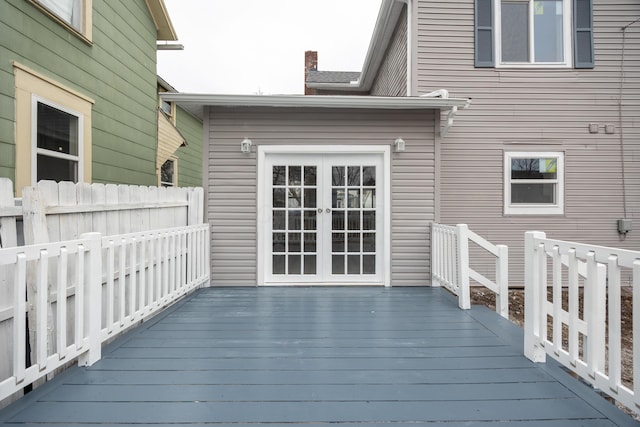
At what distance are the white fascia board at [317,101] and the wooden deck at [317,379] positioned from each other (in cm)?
249

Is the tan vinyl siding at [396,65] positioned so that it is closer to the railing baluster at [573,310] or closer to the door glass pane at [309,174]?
the door glass pane at [309,174]

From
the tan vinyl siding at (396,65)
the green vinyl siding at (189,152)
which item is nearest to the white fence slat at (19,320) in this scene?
the tan vinyl siding at (396,65)

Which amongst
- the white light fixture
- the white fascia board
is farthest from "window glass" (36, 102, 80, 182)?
the white light fixture

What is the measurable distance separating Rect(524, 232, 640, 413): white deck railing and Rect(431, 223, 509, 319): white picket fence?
1.11 meters

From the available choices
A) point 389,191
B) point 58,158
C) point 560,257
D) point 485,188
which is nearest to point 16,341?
point 560,257

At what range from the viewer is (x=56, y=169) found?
4.49 meters

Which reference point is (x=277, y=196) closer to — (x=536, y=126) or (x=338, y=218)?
(x=338, y=218)

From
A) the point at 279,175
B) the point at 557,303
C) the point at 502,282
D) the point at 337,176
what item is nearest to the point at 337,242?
the point at 337,176

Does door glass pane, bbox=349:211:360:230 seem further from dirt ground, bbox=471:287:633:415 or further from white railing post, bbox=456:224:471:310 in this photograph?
dirt ground, bbox=471:287:633:415

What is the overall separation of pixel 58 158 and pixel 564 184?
6.88 m

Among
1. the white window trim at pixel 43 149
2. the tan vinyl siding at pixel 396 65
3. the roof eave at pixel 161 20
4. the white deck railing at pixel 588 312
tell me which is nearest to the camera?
the white deck railing at pixel 588 312

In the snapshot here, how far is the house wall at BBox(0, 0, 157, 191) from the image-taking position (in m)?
3.76

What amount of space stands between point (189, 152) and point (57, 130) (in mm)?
5950

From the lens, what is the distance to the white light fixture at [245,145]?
4825 millimetres
